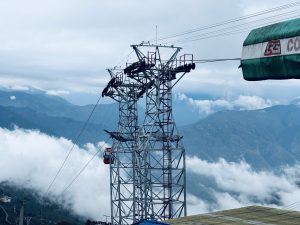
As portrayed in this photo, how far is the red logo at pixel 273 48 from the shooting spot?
19.9 metres

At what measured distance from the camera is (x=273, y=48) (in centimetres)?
2023

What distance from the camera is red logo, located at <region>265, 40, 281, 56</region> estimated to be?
65.4 ft

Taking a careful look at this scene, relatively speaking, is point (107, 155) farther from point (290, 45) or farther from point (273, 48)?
point (290, 45)

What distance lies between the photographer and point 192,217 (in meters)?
37.3

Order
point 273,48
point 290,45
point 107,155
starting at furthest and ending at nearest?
point 107,155 → point 273,48 → point 290,45

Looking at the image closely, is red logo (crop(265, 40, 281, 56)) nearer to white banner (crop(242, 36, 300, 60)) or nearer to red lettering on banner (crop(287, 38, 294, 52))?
white banner (crop(242, 36, 300, 60))

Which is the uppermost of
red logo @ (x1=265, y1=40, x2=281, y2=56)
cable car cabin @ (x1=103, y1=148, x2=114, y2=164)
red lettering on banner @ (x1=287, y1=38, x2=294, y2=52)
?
cable car cabin @ (x1=103, y1=148, x2=114, y2=164)

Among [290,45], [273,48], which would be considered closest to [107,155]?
[273,48]

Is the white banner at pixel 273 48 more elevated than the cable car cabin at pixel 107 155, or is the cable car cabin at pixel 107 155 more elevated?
the cable car cabin at pixel 107 155

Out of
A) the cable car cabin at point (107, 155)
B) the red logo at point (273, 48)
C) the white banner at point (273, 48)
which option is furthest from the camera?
the cable car cabin at point (107, 155)

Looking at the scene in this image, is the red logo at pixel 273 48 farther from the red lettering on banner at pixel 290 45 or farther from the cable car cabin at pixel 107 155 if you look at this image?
the cable car cabin at pixel 107 155

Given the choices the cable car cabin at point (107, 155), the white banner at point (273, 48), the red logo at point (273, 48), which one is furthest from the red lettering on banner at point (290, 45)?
the cable car cabin at point (107, 155)

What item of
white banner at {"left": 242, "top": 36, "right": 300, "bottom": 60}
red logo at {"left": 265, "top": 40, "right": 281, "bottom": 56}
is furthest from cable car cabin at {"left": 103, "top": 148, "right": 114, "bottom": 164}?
red logo at {"left": 265, "top": 40, "right": 281, "bottom": 56}

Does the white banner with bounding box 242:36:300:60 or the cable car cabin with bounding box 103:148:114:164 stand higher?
the cable car cabin with bounding box 103:148:114:164
